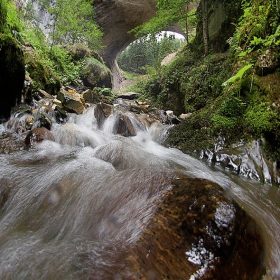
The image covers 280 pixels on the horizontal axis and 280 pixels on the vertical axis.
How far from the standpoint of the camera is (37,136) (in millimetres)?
3904

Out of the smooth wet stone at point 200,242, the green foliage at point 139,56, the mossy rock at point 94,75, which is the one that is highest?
the green foliage at point 139,56

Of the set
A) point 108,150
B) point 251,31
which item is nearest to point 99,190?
point 108,150

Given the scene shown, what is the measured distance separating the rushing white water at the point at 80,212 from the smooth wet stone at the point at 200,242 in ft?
0.42

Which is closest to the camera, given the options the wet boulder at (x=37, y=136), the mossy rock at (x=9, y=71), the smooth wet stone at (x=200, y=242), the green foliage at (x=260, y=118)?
the smooth wet stone at (x=200, y=242)

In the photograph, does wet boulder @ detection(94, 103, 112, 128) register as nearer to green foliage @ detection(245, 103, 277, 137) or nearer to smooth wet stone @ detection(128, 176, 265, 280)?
green foliage @ detection(245, 103, 277, 137)

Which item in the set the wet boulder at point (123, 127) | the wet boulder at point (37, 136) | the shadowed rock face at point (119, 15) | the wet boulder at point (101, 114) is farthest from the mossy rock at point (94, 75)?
the wet boulder at point (37, 136)

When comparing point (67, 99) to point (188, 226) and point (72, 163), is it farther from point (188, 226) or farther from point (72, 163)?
point (188, 226)

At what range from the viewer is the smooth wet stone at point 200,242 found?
1.14m

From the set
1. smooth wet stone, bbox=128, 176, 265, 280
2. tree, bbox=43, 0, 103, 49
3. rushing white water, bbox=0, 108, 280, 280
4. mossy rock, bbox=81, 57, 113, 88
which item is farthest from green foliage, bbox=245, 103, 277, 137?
tree, bbox=43, 0, 103, 49

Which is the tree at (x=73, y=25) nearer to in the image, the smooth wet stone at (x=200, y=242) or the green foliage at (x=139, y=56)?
the green foliage at (x=139, y=56)

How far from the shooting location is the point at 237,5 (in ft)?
25.2

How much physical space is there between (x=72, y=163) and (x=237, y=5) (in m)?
9.09

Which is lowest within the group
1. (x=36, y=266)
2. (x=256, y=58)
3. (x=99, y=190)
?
(x=36, y=266)

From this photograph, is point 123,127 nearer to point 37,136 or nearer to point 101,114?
point 101,114
